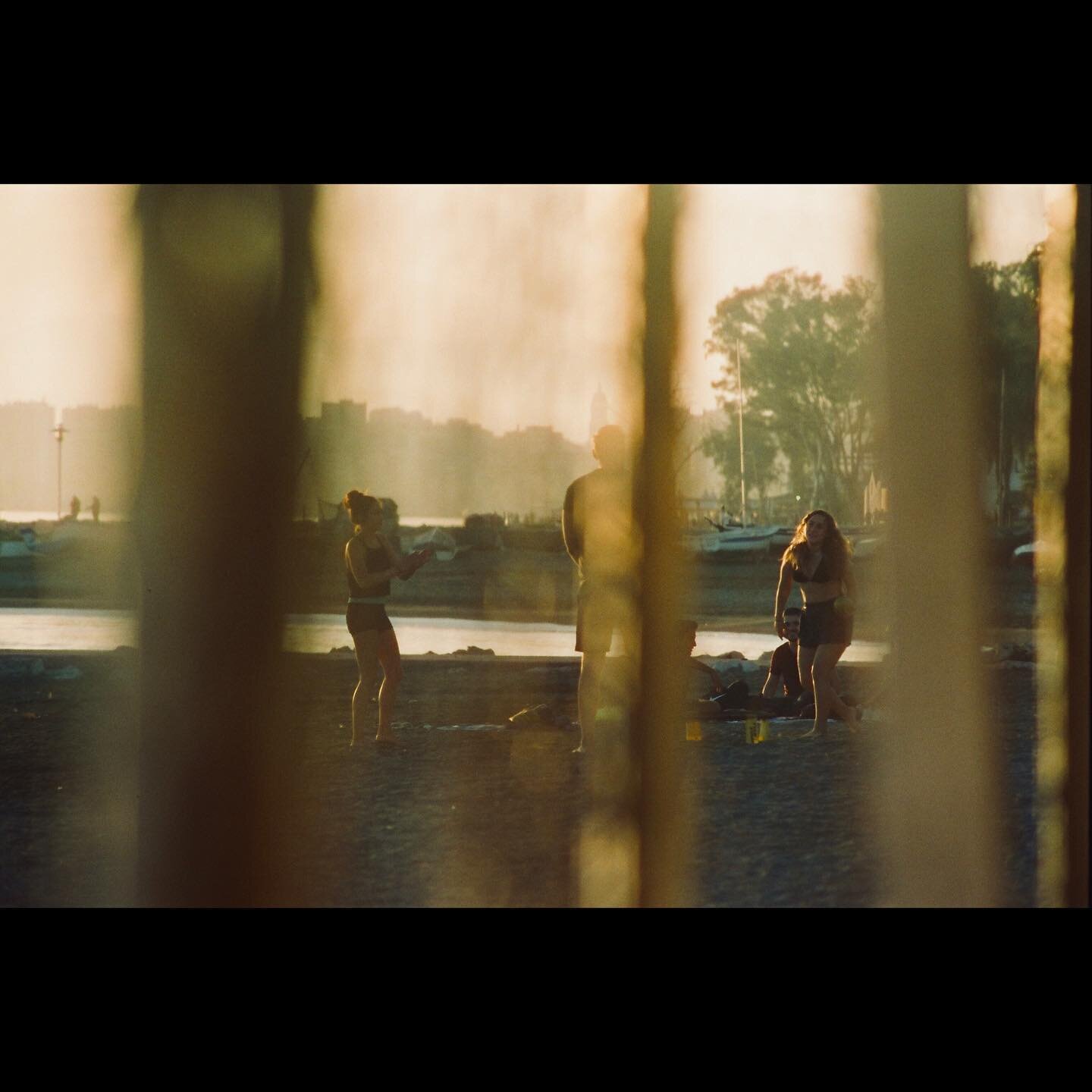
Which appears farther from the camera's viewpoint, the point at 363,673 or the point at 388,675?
the point at 363,673

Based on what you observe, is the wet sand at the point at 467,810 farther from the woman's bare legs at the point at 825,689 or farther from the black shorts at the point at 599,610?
the black shorts at the point at 599,610

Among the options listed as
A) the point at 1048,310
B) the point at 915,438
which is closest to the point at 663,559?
the point at 915,438

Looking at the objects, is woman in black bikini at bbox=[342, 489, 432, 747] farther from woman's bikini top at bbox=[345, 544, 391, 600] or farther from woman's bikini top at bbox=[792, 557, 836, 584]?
woman's bikini top at bbox=[792, 557, 836, 584]

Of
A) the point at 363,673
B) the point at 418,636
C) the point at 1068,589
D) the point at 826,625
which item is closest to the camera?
the point at 1068,589

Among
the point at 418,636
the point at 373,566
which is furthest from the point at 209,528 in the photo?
the point at 418,636

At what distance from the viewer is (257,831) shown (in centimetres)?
555

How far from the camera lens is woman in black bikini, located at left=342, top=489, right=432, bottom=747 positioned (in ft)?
22.0

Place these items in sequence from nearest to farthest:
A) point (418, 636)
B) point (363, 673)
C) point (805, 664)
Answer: point (363, 673)
point (805, 664)
point (418, 636)

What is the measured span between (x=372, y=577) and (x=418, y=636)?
7.80 meters

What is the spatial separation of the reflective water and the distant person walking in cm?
527

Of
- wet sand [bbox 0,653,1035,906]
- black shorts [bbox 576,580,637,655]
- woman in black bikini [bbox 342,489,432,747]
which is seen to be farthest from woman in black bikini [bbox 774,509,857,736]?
woman in black bikini [bbox 342,489,432,747]

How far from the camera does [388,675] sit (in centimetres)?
687

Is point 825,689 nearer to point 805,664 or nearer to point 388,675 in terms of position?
point 805,664

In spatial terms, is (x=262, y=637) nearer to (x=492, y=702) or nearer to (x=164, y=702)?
(x=164, y=702)
